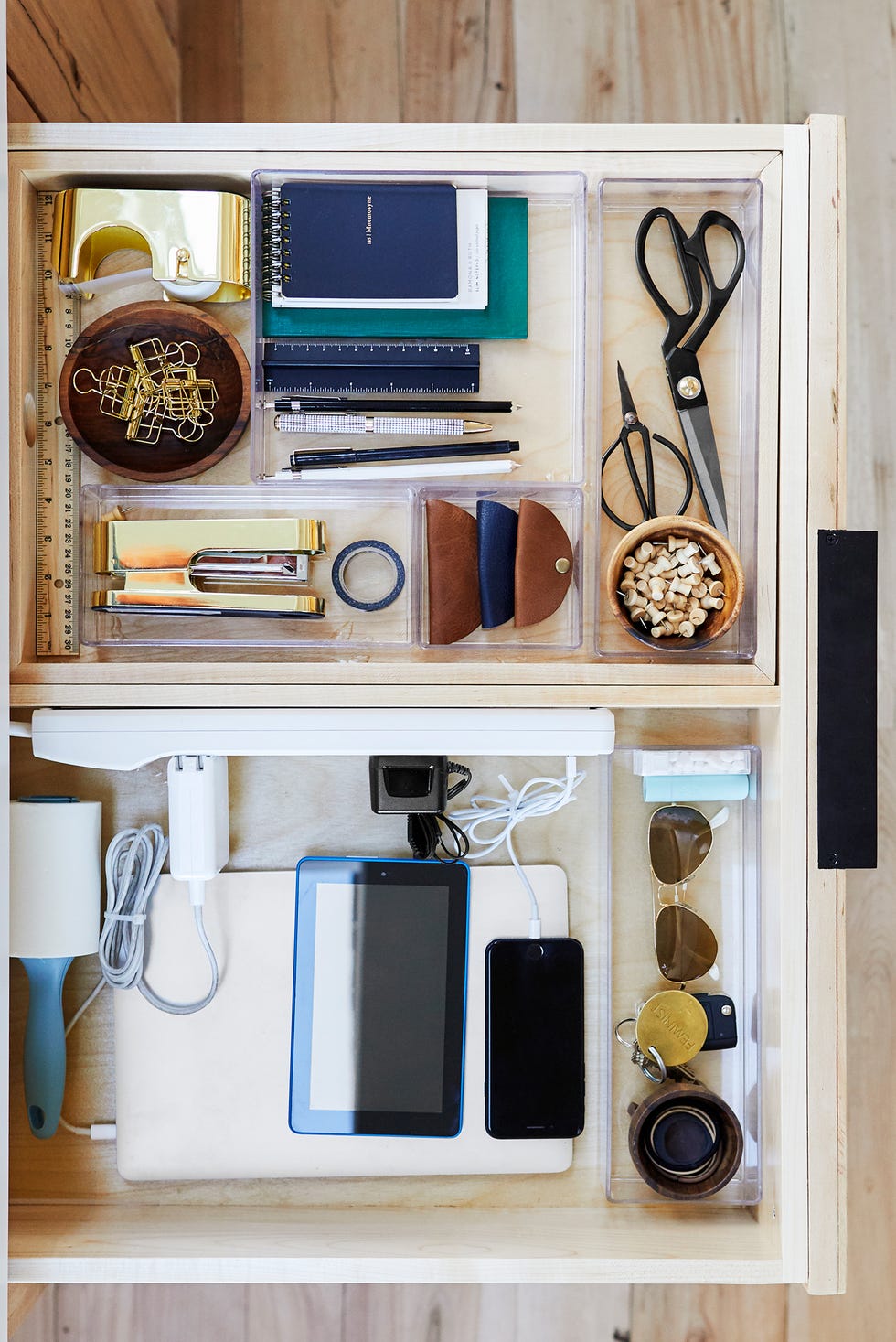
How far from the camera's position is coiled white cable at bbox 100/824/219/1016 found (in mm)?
969

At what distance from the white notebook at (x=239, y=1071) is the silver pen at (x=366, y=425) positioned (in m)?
0.47

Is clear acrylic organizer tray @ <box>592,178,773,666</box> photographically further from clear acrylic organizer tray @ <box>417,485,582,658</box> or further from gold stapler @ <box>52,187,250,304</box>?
gold stapler @ <box>52,187,250,304</box>

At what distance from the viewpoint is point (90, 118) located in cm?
108

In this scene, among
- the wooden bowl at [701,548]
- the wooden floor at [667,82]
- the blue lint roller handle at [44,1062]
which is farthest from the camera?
the wooden floor at [667,82]

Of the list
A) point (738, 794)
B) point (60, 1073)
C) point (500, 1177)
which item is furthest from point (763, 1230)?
point (60, 1073)

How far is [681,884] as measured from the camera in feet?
3.24

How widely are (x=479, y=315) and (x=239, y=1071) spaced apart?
2.66 ft

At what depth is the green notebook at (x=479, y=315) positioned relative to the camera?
895 mm

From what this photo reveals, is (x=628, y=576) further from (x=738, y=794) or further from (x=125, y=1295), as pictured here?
(x=125, y=1295)

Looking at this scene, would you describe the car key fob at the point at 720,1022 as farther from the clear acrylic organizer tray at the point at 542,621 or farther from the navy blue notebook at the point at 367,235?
the navy blue notebook at the point at 367,235

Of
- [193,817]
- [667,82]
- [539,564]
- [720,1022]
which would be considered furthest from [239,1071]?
[667,82]

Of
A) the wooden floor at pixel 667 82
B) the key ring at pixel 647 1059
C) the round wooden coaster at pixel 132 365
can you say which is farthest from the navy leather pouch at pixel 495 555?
the wooden floor at pixel 667 82

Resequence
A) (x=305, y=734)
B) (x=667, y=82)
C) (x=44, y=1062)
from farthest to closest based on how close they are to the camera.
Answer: (x=667, y=82) → (x=44, y=1062) → (x=305, y=734)

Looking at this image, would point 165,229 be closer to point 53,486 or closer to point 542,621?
point 53,486
